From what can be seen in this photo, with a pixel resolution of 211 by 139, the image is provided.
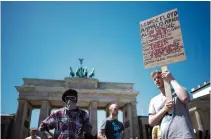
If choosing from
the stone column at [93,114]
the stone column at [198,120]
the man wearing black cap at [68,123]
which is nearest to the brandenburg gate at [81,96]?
the stone column at [93,114]

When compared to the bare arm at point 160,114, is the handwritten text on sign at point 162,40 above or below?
above

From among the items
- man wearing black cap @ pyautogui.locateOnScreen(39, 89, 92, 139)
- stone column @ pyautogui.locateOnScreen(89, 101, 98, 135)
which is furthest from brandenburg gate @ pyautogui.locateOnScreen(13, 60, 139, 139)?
man wearing black cap @ pyautogui.locateOnScreen(39, 89, 92, 139)

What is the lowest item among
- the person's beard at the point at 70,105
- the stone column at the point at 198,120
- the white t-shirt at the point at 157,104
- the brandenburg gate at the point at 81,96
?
the white t-shirt at the point at 157,104

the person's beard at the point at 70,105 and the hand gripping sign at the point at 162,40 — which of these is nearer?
the hand gripping sign at the point at 162,40

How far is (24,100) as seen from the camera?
95.8ft

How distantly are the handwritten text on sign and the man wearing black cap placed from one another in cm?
150

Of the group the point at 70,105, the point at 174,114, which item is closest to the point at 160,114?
the point at 174,114

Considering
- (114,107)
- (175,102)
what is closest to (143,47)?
(175,102)

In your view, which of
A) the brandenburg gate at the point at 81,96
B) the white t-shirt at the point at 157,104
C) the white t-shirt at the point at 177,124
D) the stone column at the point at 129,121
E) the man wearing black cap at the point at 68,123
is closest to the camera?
the white t-shirt at the point at 177,124

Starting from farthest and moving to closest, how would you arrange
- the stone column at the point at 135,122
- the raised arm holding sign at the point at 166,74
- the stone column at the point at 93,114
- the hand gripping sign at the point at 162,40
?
the stone column at the point at 93,114 < the stone column at the point at 135,122 < the hand gripping sign at the point at 162,40 < the raised arm holding sign at the point at 166,74

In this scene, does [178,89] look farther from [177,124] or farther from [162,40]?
[162,40]

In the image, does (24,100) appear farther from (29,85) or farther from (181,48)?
(181,48)

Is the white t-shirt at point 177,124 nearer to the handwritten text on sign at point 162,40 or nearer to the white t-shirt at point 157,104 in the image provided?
the white t-shirt at point 157,104

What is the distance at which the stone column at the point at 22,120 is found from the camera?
1047 inches
